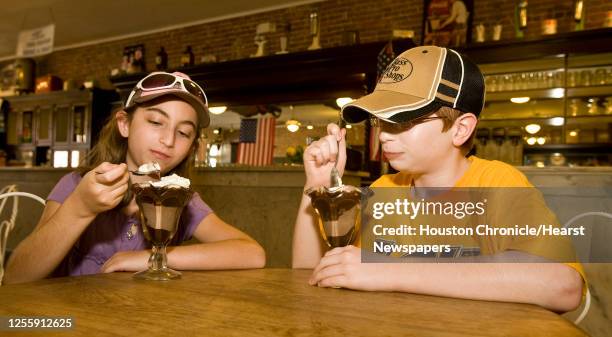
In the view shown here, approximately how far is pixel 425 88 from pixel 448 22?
4.36m

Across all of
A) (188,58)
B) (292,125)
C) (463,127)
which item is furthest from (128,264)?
(188,58)

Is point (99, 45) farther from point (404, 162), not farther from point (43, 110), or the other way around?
point (404, 162)

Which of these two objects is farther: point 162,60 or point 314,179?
point 162,60

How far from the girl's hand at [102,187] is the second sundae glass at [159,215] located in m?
0.04

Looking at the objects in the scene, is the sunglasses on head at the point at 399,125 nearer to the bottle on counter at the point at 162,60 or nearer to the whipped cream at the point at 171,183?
the whipped cream at the point at 171,183

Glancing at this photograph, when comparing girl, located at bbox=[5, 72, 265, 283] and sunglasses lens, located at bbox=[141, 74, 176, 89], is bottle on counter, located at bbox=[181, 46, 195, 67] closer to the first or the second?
girl, located at bbox=[5, 72, 265, 283]

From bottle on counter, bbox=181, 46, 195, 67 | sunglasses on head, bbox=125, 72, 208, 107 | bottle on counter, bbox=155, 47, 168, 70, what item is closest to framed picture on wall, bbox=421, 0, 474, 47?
bottle on counter, bbox=181, 46, 195, 67

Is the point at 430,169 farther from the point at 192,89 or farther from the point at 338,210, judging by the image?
the point at 192,89

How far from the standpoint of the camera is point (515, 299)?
849 mm

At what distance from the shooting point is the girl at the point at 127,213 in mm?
1046

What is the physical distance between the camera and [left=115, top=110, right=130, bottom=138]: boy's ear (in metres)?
1.45

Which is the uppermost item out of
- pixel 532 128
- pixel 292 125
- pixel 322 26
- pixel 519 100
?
Result: pixel 322 26

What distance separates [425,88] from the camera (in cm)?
110

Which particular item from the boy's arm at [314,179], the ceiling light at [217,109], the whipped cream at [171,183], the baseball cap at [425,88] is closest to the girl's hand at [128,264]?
the whipped cream at [171,183]
